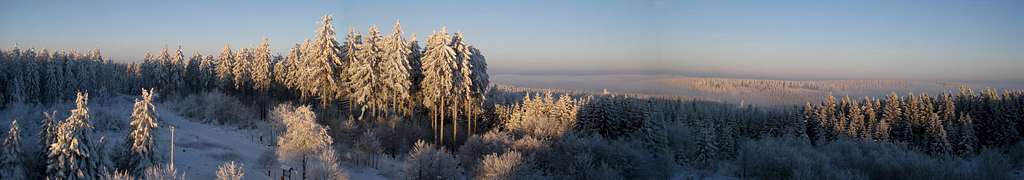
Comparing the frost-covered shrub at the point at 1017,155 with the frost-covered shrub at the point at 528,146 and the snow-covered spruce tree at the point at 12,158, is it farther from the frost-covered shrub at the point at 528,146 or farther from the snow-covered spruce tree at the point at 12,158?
the snow-covered spruce tree at the point at 12,158

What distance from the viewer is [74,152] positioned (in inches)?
972

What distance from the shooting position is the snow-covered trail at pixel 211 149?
31609 mm

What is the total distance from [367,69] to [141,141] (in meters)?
16.9

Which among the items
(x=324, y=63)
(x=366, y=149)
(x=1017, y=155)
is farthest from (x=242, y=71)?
(x=1017, y=155)

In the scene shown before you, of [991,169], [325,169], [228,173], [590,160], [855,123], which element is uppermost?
[228,173]

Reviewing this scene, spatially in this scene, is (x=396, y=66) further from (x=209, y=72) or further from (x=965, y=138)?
(x=965, y=138)

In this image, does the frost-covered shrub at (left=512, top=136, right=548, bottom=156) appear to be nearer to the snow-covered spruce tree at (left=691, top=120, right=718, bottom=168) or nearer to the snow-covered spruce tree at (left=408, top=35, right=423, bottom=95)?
the snow-covered spruce tree at (left=408, top=35, right=423, bottom=95)

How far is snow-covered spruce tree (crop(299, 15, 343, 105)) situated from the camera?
43.5m

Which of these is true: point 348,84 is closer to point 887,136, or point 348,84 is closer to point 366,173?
point 366,173

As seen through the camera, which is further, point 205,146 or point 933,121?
point 933,121

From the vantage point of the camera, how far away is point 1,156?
24.1 meters

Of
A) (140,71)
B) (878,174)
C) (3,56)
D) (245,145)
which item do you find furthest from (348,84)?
(140,71)

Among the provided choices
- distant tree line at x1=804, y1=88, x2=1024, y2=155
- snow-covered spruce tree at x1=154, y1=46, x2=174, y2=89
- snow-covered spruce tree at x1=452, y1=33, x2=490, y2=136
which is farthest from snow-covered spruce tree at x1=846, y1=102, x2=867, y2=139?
snow-covered spruce tree at x1=154, y1=46, x2=174, y2=89

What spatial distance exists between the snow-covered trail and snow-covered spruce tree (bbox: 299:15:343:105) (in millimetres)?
5704
